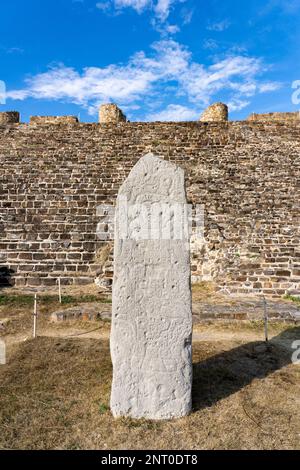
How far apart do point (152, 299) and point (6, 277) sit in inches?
341

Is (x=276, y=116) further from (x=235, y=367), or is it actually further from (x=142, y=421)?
(x=142, y=421)

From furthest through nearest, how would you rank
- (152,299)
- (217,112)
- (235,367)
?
(217,112) < (235,367) < (152,299)

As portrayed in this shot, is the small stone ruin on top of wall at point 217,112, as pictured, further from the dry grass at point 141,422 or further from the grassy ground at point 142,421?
the dry grass at point 141,422

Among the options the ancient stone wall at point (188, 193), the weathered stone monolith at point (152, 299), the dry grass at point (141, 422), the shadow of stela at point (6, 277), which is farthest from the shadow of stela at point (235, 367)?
the shadow of stela at point (6, 277)

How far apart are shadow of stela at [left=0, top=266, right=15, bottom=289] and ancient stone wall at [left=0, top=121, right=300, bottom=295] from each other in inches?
3.4

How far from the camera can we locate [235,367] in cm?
529

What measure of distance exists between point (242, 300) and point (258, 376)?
4.43m

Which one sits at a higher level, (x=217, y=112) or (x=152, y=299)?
(x=217, y=112)

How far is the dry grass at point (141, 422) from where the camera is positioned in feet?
11.4

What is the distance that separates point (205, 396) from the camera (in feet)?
14.3

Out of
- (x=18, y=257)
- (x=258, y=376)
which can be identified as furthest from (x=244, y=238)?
(x=18, y=257)

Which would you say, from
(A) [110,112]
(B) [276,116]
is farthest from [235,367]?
(A) [110,112]
